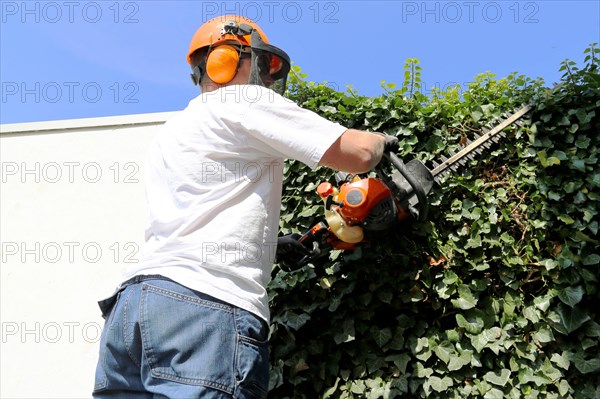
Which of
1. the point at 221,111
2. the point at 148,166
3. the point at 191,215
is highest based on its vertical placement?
the point at 221,111

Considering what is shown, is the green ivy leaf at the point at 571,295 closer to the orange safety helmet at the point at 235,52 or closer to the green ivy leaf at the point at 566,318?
the green ivy leaf at the point at 566,318

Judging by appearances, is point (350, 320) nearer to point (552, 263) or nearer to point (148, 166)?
point (552, 263)

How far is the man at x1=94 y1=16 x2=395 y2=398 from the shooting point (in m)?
2.08

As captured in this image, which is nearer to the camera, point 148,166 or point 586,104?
point 148,166

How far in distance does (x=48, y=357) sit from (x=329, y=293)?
2393 millimetres

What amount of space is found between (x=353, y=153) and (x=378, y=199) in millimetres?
396

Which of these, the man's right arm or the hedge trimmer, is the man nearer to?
the man's right arm

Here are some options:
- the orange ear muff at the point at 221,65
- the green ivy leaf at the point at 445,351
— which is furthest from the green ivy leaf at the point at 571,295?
the orange ear muff at the point at 221,65

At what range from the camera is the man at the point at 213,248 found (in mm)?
2076

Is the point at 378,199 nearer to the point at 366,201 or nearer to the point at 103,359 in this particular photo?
the point at 366,201

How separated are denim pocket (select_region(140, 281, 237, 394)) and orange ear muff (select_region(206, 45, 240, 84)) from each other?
905 mm

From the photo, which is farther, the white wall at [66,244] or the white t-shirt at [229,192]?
the white wall at [66,244]

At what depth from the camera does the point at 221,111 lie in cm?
234

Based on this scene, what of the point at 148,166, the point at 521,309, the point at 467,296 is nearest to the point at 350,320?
the point at 467,296
